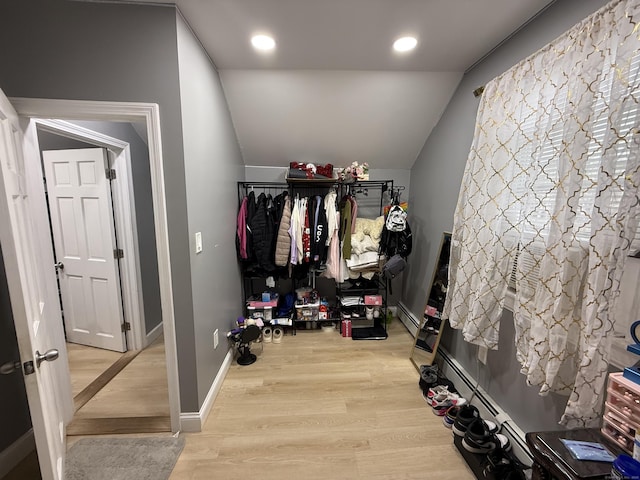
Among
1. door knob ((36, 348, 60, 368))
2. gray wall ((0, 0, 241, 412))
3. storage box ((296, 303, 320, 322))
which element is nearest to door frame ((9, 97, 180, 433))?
gray wall ((0, 0, 241, 412))

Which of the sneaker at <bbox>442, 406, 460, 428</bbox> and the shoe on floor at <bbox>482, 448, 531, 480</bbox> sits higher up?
the shoe on floor at <bbox>482, 448, 531, 480</bbox>

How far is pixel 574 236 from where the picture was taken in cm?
102

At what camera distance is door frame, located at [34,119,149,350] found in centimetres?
222

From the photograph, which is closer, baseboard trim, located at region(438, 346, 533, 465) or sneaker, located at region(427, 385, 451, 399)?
baseboard trim, located at region(438, 346, 533, 465)

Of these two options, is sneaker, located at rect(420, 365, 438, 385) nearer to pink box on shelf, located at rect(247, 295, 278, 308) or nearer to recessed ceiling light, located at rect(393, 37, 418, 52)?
pink box on shelf, located at rect(247, 295, 278, 308)

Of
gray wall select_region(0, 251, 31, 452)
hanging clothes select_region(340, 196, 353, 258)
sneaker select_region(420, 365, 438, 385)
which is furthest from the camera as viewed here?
hanging clothes select_region(340, 196, 353, 258)

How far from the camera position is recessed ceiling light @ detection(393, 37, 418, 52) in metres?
1.58

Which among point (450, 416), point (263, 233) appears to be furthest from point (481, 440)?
point (263, 233)

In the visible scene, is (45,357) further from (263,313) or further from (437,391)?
(437,391)

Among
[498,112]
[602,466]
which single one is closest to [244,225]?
[498,112]

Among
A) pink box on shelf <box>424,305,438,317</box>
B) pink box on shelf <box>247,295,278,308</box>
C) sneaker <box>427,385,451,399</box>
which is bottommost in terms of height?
sneaker <box>427,385,451,399</box>

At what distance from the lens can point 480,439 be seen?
1.34 m

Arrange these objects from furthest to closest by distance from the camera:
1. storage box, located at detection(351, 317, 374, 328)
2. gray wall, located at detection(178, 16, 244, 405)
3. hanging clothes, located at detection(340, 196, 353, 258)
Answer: storage box, located at detection(351, 317, 374, 328), hanging clothes, located at detection(340, 196, 353, 258), gray wall, located at detection(178, 16, 244, 405)

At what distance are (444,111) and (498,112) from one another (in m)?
0.96
